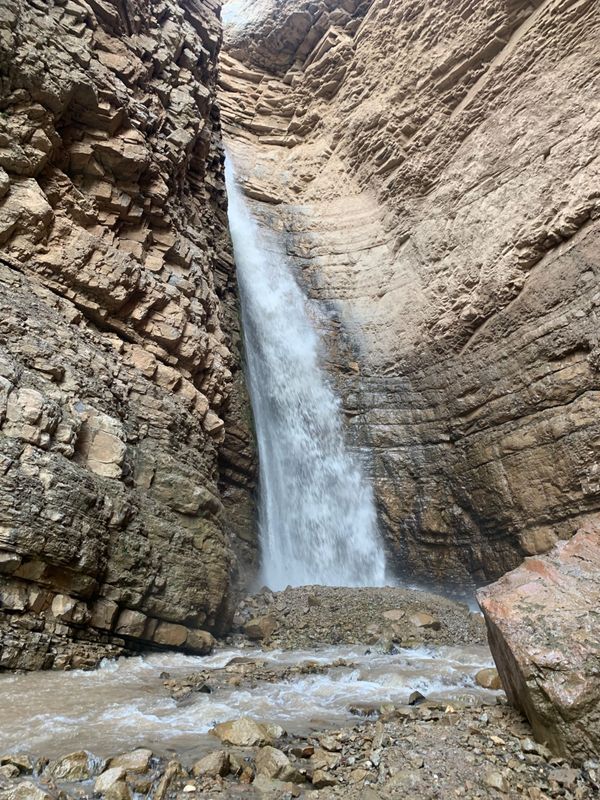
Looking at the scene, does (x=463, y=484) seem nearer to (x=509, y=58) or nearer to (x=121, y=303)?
(x=121, y=303)

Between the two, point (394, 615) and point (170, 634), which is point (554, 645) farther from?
point (394, 615)

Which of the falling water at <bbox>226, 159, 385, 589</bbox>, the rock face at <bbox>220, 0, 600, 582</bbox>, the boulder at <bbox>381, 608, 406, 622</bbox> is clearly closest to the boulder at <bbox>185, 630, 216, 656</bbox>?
the boulder at <bbox>381, 608, 406, 622</bbox>

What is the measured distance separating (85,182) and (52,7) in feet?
13.0

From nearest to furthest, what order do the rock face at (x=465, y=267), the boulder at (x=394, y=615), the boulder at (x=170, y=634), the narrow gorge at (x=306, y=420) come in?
the narrow gorge at (x=306, y=420) → the boulder at (x=170, y=634) → the boulder at (x=394, y=615) → the rock face at (x=465, y=267)

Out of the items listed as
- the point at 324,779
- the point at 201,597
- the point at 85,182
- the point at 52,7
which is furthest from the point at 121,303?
the point at 324,779

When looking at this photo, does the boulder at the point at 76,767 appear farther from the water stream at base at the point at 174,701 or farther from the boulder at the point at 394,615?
the boulder at the point at 394,615

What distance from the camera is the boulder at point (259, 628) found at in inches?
350

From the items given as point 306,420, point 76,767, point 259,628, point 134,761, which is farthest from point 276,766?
point 306,420

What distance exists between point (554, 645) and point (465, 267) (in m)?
12.7

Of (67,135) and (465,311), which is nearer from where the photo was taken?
(67,135)

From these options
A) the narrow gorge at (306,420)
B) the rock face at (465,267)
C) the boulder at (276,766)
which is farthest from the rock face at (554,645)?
the rock face at (465,267)

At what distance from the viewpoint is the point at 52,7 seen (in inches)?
414

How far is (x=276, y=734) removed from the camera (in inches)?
155

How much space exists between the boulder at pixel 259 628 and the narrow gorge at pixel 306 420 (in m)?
0.05
